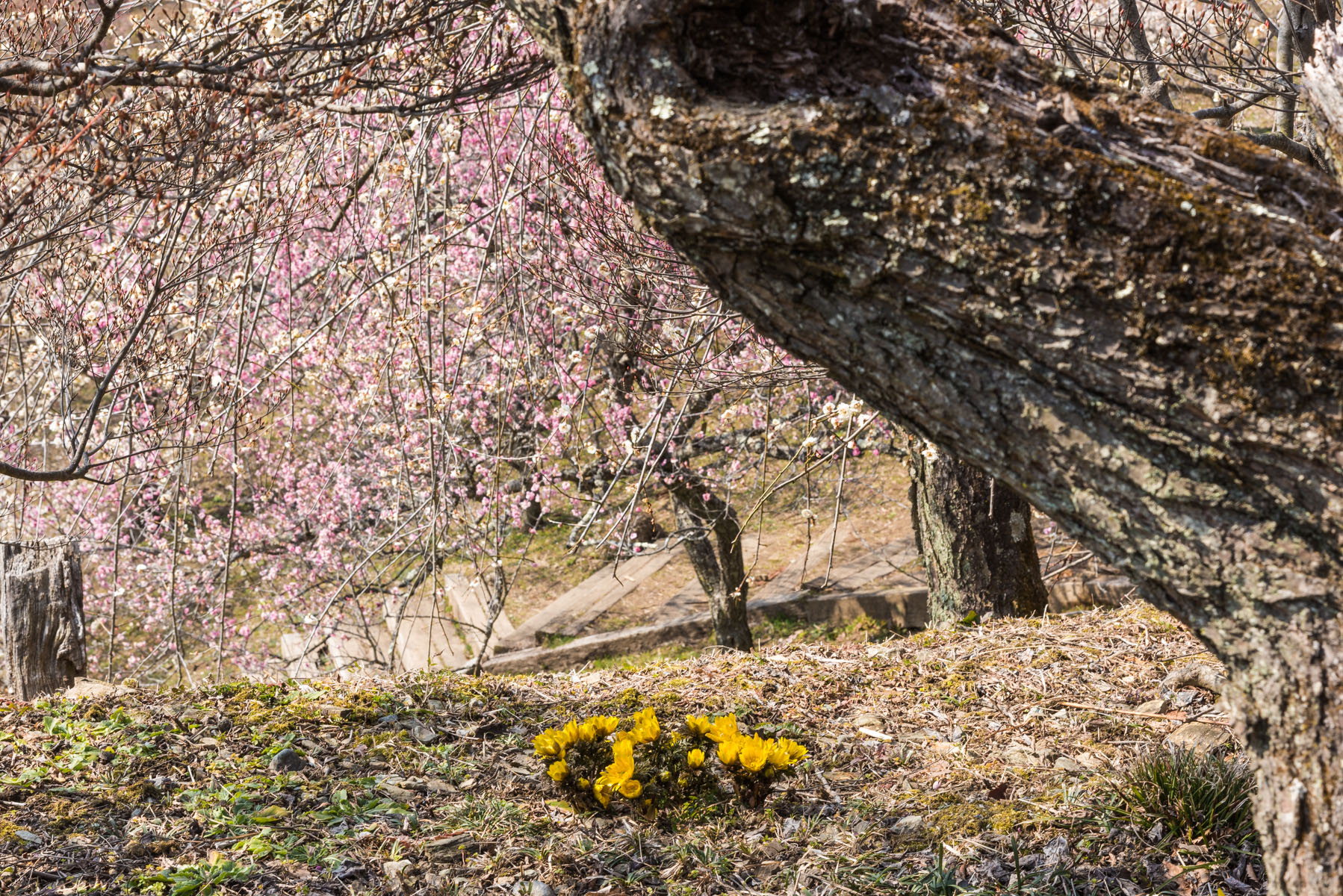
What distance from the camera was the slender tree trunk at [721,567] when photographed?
21.3 ft

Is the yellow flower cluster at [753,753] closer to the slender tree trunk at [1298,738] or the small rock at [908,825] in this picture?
the small rock at [908,825]

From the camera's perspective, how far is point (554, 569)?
912 centimetres

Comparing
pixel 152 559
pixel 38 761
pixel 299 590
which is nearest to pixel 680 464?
pixel 299 590

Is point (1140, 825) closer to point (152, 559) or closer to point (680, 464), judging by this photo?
point (680, 464)

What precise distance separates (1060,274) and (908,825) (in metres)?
1.69

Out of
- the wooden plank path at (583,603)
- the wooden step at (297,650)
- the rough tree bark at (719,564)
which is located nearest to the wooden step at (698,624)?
the wooden plank path at (583,603)

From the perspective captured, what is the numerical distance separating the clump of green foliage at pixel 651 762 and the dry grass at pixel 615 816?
0.23 feet

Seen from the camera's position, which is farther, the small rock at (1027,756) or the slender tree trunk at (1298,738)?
the small rock at (1027,756)

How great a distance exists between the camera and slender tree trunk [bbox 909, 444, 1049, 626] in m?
4.71

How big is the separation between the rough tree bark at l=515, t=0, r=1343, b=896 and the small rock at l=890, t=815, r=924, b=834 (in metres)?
1.16

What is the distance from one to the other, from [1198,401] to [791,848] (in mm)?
1605

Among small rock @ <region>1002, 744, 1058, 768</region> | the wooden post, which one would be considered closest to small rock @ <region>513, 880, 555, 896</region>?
small rock @ <region>1002, 744, 1058, 768</region>

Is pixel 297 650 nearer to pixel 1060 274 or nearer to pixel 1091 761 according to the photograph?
pixel 1091 761

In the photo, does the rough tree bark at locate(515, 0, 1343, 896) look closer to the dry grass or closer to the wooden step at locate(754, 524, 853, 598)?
the dry grass
